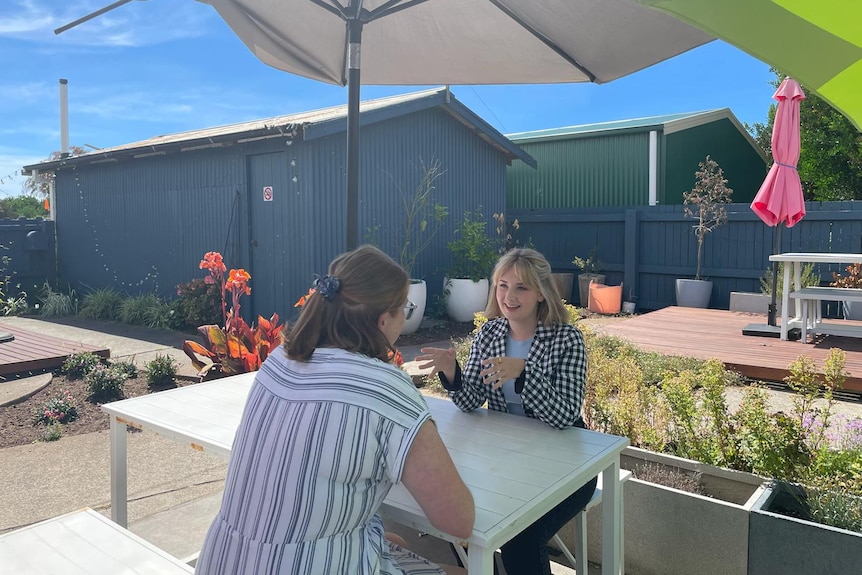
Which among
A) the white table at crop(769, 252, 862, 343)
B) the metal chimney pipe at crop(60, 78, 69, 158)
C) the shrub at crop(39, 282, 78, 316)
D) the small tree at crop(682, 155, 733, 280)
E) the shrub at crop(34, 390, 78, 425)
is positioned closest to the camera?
the shrub at crop(34, 390, 78, 425)

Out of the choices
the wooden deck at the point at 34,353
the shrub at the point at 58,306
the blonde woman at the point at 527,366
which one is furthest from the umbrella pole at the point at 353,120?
the shrub at the point at 58,306

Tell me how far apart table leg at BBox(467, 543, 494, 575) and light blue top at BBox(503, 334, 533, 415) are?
94cm

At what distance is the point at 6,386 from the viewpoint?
214 inches

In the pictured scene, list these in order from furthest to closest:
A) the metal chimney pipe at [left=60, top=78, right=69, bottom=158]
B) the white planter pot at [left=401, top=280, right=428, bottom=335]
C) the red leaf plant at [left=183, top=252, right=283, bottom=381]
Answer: the metal chimney pipe at [left=60, top=78, right=69, bottom=158] → the white planter pot at [left=401, top=280, right=428, bottom=335] → the red leaf plant at [left=183, top=252, right=283, bottom=381]

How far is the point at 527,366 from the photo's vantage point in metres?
2.20

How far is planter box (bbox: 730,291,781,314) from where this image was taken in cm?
869

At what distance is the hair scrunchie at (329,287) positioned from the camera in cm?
154

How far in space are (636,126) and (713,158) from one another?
135 inches

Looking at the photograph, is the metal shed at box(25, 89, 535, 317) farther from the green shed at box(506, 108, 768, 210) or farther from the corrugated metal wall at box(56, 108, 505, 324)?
the green shed at box(506, 108, 768, 210)

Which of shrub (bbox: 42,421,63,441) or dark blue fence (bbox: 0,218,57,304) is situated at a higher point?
dark blue fence (bbox: 0,218,57,304)

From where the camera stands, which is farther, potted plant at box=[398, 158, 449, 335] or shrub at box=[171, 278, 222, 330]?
potted plant at box=[398, 158, 449, 335]

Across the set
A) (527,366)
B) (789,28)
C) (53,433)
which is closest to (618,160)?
(53,433)

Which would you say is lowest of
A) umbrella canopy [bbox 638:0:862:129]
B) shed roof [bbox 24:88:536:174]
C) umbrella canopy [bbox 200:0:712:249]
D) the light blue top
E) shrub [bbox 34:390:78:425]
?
shrub [bbox 34:390:78:425]

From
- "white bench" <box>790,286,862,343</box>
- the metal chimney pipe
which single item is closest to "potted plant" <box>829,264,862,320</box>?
"white bench" <box>790,286,862,343</box>
